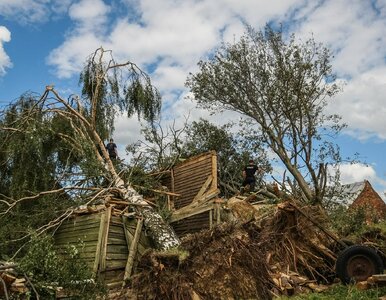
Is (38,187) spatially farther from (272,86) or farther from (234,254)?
(272,86)

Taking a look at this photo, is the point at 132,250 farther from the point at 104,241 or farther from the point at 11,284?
the point at 11,284

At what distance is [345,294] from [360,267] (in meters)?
1.00

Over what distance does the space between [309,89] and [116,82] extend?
29.5 ft

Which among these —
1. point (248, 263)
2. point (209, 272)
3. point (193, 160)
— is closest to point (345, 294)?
point (248, 263)

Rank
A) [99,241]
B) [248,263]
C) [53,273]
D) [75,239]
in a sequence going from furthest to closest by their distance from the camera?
[75,239] < [99,241] < [248,263] < [53,273]

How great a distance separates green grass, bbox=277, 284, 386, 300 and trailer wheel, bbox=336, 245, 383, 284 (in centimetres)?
30

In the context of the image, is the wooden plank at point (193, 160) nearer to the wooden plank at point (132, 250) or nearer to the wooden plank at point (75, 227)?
the wooden plank at point (132, 250)

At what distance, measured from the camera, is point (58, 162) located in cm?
1027

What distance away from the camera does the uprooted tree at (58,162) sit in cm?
907

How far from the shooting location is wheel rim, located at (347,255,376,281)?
701 centimetres

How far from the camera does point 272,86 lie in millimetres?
17516

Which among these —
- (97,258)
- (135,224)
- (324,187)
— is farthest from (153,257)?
(324,187)

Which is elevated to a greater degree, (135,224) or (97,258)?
(135,224)

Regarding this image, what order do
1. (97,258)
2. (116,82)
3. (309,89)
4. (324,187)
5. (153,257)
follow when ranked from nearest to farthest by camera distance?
(153,257)
(97,258)
(116,82)
(324,187)
(309,89)
